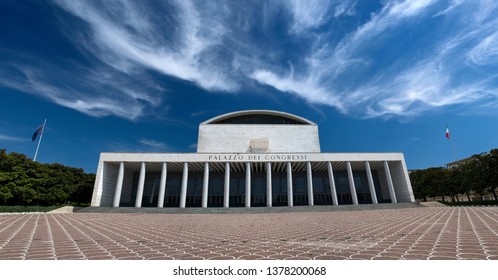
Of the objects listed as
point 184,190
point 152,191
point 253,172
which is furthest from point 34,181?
point 253,172

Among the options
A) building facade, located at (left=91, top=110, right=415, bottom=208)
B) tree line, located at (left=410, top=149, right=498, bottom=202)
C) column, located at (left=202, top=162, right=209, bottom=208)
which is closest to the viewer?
tree line, located at (left=410, top=149, right=498, bottom=202)

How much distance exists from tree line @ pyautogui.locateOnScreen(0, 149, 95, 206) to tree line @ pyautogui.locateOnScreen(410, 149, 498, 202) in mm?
69120

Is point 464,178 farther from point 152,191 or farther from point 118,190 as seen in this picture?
point 118,190

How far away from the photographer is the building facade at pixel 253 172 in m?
38.1

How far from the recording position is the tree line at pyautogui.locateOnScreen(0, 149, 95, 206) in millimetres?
32625

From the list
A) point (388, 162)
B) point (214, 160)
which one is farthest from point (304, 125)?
point (214, 160)

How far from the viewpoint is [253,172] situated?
45.8 meters

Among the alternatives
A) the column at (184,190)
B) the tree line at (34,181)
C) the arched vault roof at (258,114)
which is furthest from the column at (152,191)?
the arched vault roof at (258,114)

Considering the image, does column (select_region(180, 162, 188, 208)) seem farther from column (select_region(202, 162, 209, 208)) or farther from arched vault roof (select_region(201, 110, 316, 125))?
arched vault roof (select_region(201, 110, 316, 125))

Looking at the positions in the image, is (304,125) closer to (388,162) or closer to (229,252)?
(388,162)

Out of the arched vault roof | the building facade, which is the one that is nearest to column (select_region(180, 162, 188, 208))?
the building facade

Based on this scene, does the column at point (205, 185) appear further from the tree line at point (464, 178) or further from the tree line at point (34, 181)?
the tree line at point (464, 178)

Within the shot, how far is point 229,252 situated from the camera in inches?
228
